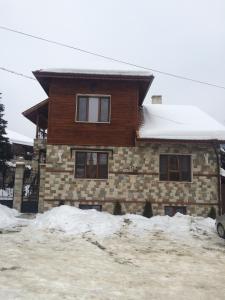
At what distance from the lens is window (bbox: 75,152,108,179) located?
21.2 metres

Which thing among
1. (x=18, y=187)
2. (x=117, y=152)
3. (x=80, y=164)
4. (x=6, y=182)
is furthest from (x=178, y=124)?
(x=6, y=182)

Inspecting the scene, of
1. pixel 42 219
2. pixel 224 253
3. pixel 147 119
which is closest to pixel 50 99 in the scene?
pixel 147 119

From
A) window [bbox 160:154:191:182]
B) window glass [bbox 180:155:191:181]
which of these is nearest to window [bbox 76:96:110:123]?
window [bbox 160:154:191:182]

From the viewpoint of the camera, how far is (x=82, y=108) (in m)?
21.7

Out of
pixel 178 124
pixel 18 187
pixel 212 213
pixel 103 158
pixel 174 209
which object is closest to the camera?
pixel 212 213

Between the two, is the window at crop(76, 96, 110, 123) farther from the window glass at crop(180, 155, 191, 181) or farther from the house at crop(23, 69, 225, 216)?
the window glass at crop(180, 155, 191, 181)

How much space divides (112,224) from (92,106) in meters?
7.67

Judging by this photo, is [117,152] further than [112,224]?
Yes

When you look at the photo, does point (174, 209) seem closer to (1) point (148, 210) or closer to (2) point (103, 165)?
(1) point (148, 210)

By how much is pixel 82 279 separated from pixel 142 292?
5.23 feet

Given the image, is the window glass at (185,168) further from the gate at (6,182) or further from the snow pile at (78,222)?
the gate at (6,182)

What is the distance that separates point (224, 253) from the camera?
13.8m

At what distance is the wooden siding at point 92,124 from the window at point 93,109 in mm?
275

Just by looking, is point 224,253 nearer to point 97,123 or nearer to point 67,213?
point 67,213
